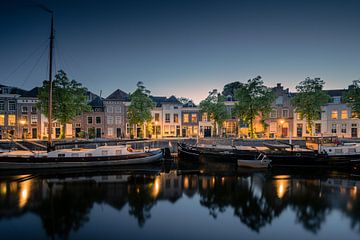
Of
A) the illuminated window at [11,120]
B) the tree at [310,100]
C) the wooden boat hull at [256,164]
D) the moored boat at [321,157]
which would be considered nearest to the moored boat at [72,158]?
the wooden boat hull at [256,164]

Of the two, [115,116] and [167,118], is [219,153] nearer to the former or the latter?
[167,118]

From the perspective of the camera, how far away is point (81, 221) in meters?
11.7

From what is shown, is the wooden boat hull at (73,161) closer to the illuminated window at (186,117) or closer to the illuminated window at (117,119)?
the illuminated window at (117,119)

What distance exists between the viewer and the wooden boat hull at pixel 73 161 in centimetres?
2175

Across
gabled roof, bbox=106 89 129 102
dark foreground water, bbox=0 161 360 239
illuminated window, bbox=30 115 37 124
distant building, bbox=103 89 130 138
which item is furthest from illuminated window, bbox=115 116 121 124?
dark foreground water, bbox=0 161 360 239

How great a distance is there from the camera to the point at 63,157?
22734 millimetres

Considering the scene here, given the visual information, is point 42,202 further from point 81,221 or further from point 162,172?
point 162,172

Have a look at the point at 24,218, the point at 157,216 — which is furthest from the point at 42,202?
the point at 157,216

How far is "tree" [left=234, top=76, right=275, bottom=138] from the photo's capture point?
119ft

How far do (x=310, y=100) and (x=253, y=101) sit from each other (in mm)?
10253

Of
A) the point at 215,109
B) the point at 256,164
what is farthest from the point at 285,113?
the point at 256,164

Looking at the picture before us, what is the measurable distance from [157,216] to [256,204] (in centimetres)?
693

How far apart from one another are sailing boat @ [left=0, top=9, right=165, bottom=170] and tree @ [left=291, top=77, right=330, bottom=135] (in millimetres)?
30256

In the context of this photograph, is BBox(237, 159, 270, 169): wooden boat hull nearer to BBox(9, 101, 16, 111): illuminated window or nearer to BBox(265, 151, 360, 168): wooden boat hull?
BBox(265, 151, 360, 168): wooden boat hull
